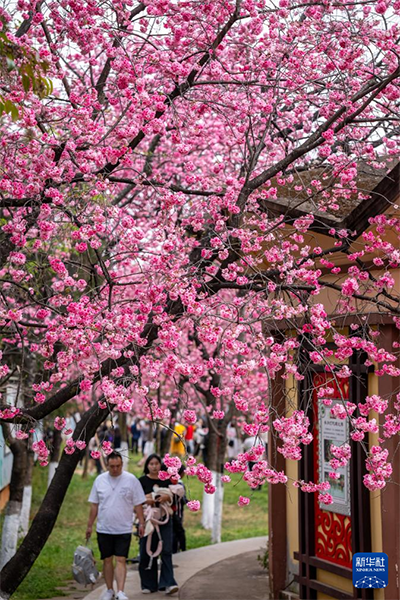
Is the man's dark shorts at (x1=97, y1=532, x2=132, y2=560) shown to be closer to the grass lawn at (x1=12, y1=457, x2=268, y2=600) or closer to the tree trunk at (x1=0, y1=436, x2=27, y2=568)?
the grass lawn at (x1=12, y1=457, x2=268, y2=600)

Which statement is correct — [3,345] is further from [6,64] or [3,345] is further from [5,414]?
[6,64]

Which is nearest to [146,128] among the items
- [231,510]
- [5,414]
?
[5,414]

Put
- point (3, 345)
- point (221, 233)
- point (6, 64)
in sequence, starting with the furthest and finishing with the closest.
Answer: point (3, 345), point (221, 233), point (6, 64)

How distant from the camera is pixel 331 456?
7578mm

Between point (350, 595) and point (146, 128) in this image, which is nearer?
point (146, 128)

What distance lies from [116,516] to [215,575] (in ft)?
8.19

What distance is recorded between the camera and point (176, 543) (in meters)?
11.9

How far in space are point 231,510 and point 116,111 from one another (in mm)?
11203

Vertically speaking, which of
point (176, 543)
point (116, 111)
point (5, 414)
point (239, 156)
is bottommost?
point (176, 543)

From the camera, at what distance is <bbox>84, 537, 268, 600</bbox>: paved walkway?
29.1 ft

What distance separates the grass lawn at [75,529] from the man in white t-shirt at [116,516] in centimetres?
180

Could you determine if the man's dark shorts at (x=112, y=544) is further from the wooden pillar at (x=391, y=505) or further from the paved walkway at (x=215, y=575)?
the wooden pillar at (x=391, y=505)
